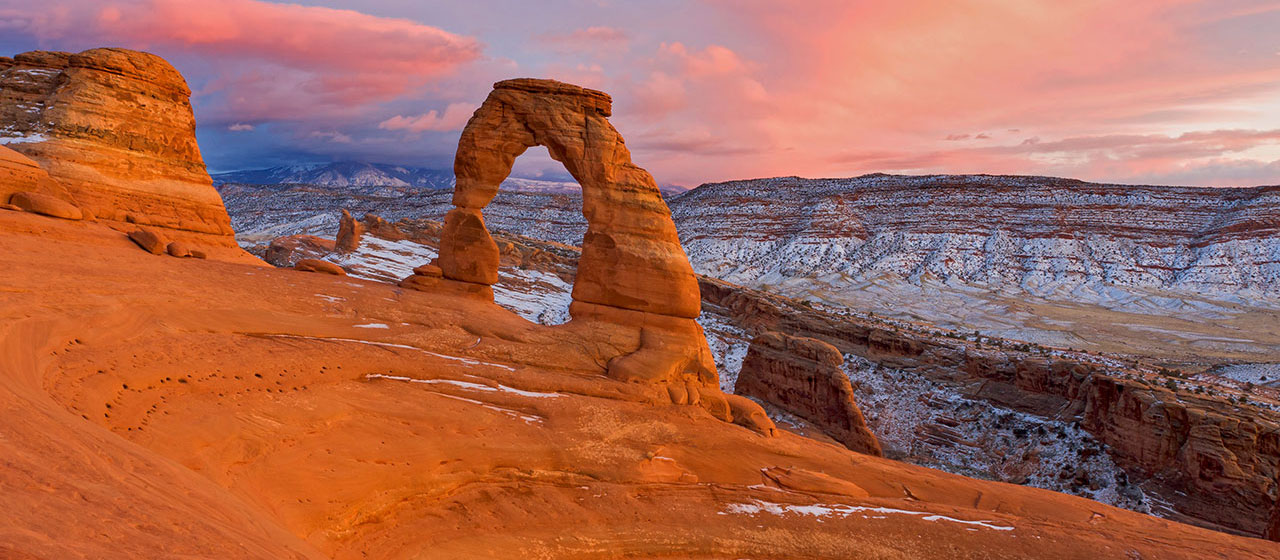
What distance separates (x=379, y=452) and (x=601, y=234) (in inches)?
364

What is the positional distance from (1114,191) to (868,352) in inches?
3222

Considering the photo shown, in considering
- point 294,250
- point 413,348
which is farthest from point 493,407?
point 294,250

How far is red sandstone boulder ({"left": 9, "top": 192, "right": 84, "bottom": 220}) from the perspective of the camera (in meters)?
15.9

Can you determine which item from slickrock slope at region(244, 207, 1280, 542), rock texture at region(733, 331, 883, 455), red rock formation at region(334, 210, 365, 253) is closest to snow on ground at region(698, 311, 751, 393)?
slickrock slope at region(244, 207, 1280, 542)

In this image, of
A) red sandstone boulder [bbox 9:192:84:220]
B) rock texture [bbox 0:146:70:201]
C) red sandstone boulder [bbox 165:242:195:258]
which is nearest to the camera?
red sandstone boulder [bbox 9:192:84:220]

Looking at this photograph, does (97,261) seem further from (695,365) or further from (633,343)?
(695,365)

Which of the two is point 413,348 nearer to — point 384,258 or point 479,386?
point 479,386

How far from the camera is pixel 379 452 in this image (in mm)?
9539

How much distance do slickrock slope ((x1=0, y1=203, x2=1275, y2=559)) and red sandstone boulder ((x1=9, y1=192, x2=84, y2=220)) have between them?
660 mm

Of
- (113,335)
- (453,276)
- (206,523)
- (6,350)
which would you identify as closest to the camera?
(206,523)

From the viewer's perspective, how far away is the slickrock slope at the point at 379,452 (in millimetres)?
6039

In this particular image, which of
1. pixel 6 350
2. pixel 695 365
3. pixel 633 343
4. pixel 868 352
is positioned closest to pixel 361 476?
pixel 6 350

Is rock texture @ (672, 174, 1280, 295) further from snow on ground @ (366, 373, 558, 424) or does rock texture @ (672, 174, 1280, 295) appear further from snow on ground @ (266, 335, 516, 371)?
snow on ground @ (366, 373, 558, 424)

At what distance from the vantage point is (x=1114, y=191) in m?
94.9
